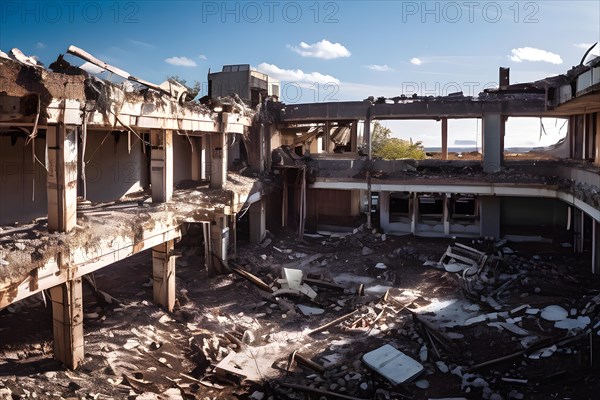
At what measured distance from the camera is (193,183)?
58.1ft

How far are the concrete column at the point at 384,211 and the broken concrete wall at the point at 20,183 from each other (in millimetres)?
14150

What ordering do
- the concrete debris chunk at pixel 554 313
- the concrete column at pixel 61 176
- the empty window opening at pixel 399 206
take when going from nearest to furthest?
the concrete column at pixel 61 176 → the concrete debris chunk at pixel 554 313 → the empty window opening at pixel 399 206

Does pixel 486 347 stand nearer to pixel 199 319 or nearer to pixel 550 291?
pixel 550 291

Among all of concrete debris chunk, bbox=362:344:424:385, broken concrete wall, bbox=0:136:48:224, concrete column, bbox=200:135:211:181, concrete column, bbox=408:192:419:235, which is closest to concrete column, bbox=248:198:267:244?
concrete column, bbox=200:135:211:181

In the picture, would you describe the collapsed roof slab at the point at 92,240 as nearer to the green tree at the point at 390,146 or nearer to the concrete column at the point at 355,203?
the concrete column at the point at 355,203

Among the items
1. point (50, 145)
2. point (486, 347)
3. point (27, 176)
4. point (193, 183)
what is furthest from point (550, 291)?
point (27, 176)

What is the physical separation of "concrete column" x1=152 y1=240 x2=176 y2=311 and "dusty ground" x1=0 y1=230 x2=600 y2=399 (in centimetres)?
35

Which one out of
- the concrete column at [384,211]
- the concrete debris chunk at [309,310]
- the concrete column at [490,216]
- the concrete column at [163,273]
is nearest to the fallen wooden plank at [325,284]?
the concrete debris chunk at [309,310]

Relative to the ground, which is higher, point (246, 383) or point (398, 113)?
point (398, 113)

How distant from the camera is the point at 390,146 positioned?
43.1m

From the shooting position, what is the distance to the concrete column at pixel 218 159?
1650 cm

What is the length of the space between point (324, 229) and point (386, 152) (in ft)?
66.2

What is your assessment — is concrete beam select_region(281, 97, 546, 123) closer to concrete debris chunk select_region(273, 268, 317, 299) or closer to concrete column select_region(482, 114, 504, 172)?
concrete column select_region(482, 114, 504, 172)

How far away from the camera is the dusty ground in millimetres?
9602
